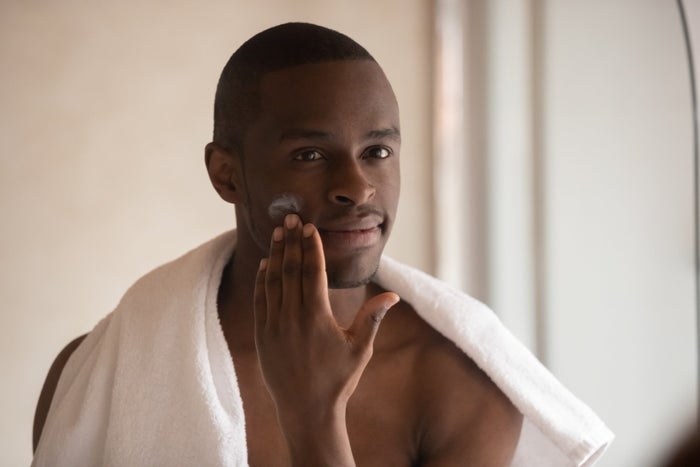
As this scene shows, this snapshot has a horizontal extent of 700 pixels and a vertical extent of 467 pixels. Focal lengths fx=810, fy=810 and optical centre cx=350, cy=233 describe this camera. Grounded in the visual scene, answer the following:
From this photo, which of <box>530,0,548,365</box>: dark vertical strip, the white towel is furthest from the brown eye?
<box>530,0,548,365</box>: dark vertical strip

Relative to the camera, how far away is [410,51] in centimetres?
159

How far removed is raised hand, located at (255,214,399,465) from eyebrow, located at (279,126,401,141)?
0.13 m

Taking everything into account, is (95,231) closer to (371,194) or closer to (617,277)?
(371,194)

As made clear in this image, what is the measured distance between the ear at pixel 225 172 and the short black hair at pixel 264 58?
0.01 metres

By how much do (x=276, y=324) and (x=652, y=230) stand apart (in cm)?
84

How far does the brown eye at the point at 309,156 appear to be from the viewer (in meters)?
0.78

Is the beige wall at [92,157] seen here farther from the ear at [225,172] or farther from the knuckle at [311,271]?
the knuckle at [311,271]

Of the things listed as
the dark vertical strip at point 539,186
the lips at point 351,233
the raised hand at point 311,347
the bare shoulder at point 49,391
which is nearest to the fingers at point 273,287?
the raised hand at point 311,347

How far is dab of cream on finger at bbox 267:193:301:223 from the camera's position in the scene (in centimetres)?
78

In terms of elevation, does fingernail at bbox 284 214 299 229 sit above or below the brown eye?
below

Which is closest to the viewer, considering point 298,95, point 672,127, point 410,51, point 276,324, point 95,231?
point 276,324

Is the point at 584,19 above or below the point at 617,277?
above

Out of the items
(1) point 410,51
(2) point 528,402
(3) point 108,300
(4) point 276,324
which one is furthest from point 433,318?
(1) point 410,51

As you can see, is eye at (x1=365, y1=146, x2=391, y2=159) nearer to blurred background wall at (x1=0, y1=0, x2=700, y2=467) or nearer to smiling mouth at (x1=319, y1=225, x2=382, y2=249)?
smiling mouth at (x1=319, y1=225, x2=382, y2=249)
